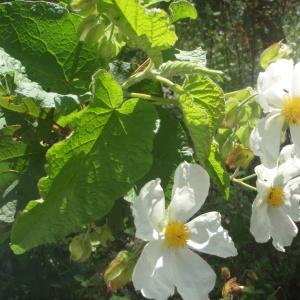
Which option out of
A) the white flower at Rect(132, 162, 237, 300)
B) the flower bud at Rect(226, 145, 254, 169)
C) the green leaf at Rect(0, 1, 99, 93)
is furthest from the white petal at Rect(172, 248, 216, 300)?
the green leaf at Rect(0, 1, 99, 93)

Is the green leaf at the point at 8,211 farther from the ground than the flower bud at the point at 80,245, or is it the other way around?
the green leaf at the point at 8,211

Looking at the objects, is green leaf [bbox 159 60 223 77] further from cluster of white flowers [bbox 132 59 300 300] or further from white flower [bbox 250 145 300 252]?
white flower [bbox 250 145 300 252]

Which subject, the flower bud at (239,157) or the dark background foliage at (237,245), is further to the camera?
the dark background foliage at (237,245)

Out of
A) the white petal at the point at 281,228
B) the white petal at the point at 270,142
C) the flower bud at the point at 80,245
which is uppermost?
the white petal at the point at 270,142

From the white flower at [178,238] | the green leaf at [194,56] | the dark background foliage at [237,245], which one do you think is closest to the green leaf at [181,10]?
the green leaf at [194,56]

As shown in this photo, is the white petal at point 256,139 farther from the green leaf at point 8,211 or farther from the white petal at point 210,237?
the green leaf at point 8,211

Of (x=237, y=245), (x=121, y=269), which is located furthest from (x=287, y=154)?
(x=237, y=245)

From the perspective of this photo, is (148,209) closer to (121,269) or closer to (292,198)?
(121,269)
